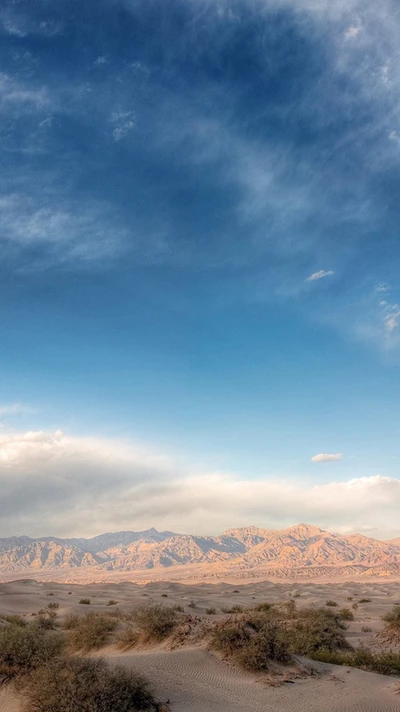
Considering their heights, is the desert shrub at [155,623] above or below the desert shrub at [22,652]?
below

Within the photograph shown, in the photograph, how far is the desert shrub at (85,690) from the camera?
27.9ft

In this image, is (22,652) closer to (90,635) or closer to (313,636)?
(90,635)

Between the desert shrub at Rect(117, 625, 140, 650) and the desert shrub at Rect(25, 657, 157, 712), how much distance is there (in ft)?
20.8

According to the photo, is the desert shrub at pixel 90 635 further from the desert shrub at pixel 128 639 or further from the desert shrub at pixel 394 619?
the desert shrub at pixel 394 619

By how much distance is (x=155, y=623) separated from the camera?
1533 centimetres

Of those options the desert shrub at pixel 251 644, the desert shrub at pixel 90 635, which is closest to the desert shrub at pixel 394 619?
the desert shrub at pixel 251 644

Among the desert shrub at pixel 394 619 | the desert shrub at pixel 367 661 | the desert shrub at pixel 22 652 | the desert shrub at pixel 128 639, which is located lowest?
the desert shrub at pixel 394 619

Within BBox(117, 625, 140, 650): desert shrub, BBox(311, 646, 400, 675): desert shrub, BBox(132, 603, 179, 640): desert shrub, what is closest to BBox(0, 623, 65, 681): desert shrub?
BBox(117, 625, 140, 650): desert shrub

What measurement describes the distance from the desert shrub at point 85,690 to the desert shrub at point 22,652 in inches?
67.7

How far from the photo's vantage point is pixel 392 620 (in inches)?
890

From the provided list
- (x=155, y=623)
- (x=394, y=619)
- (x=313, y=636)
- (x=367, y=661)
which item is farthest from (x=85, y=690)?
(x=394, y=619)

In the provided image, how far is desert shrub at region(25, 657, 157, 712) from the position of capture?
8.49 metres

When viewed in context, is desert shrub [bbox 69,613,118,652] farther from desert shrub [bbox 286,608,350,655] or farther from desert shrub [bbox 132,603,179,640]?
desert shrub [bbox 286,608,350,655]

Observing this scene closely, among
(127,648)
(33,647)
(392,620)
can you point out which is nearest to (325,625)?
(392,620)
